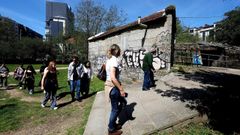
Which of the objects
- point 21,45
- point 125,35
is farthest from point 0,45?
point 125,35

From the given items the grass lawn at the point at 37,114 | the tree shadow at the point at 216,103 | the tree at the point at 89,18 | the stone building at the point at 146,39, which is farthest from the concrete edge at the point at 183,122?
the tree at the point at 89,18

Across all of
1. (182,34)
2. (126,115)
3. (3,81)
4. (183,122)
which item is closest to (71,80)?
(126,115)

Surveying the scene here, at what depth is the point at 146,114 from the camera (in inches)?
217

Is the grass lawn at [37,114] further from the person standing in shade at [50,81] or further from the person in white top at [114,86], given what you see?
the person in white top at [114,86]

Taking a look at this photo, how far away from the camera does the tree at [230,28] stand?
44.0 meters

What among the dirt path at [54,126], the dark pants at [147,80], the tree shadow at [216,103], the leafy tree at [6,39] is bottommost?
the dirt path at [54,126]

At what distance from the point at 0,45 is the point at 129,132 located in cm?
4866

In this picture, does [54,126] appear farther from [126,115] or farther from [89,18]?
[89,18]

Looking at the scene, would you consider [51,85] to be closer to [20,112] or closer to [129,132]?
[20,112]

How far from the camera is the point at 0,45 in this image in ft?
149

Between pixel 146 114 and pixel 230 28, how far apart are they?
4656cm

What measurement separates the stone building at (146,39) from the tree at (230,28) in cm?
3837

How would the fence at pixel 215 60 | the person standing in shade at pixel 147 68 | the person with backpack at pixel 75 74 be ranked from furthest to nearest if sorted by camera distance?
the fence at pixel 215 60 → the person with backpack at pixel 75 74 → the person standing in shade at pixel 147 68

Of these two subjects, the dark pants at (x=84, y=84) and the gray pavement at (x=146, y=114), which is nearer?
the gray pavement at (x=146, y=114)
